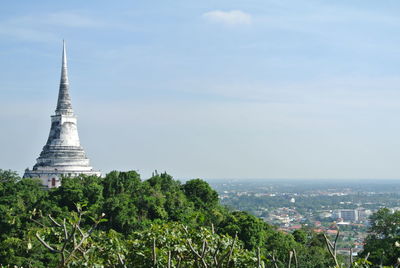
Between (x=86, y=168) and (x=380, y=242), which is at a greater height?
(x=86, y=168)

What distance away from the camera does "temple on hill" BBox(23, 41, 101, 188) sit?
56031 millimetres

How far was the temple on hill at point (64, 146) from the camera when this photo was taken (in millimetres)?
56031

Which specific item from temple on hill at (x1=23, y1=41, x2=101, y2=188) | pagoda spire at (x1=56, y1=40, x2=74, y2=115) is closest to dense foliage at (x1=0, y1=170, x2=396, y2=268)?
temple on hill at (x1=23, y1=41, x2=101, y2=188)

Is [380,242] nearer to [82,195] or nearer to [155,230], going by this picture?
[82,195]

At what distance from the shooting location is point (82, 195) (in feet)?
113

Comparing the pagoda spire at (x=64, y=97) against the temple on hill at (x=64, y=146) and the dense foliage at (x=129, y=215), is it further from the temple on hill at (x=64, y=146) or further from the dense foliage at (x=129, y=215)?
the dense foliage at (x=129, y=215)

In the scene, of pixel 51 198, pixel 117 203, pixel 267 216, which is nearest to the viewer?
pixel 117 203

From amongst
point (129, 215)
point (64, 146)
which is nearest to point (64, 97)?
point (64, 146)

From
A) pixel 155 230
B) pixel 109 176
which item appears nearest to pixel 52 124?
pixel 109 176

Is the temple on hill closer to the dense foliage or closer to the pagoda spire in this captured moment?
the pagoda spire

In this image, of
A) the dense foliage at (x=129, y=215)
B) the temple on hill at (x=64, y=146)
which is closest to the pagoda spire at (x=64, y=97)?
the temple on hill at (x=64, y=146)

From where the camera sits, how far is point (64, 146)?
188 ft

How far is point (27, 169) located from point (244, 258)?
4696 centimetres

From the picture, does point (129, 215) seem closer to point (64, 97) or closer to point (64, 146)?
point (64, 146)
